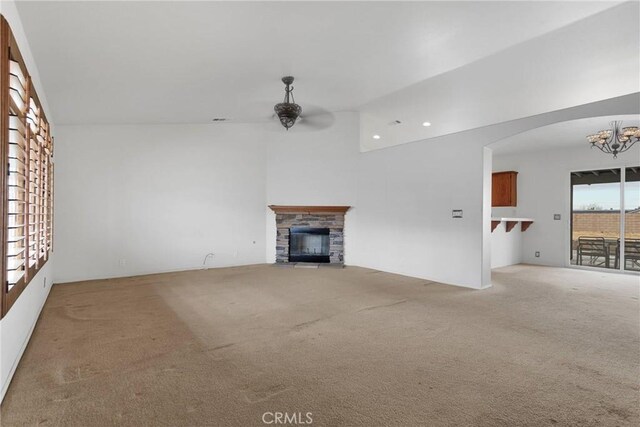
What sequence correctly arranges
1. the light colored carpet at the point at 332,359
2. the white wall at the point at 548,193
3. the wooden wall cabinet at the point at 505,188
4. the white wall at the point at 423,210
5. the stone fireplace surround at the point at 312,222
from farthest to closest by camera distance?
1. the wooden wall cabinet at the point at 505,188
2. the white wall at the point at 548,193
3. the stone fireplace surround at the point at 312,222
4. the white wall at the point at 423,210
5. the light colored carpet at the point at 332,359

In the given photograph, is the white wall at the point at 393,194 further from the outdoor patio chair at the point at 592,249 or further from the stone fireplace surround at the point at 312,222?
the outdoor patio chair at the point at 592,249

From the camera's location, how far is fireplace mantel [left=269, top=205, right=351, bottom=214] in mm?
6906

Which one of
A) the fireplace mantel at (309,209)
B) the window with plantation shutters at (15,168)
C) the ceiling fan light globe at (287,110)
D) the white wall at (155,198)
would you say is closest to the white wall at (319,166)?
the fireplace mantel at (309,209)

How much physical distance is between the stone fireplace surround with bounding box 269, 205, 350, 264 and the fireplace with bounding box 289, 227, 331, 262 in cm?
9

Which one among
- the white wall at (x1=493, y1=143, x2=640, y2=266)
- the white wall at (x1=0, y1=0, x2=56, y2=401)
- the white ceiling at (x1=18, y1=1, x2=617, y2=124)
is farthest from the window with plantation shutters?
the white wall at (x1=493, y1=143, x2=640, y2=266)

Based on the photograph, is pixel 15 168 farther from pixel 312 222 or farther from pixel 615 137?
pixel 615 137

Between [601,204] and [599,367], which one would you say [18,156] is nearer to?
[599,367]

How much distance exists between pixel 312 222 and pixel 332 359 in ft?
15.3

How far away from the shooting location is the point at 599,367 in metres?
2.50

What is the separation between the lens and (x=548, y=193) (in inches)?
295

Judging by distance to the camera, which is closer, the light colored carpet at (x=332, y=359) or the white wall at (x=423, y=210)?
the light colored carpet at (x=332, y=359)

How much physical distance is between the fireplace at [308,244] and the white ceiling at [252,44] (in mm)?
3101

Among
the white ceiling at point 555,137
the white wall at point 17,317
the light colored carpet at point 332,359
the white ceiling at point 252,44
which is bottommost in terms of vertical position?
the light colored carpet at point 332,359

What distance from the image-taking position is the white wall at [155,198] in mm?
5535
